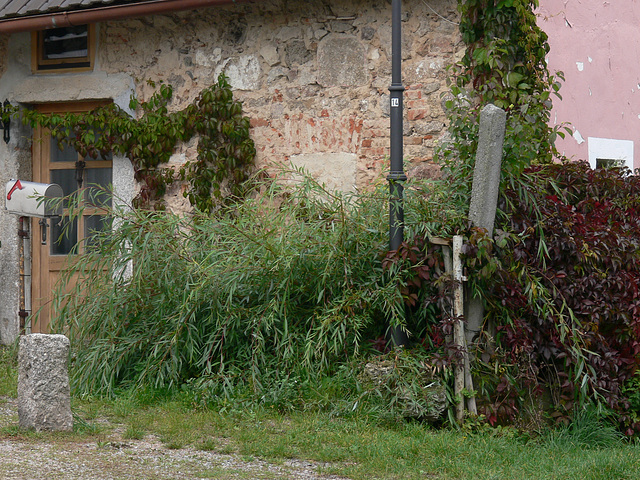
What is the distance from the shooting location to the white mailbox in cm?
758

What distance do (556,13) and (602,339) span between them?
11.8 ft

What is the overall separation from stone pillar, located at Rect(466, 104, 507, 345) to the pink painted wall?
231cm

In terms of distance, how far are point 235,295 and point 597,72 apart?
4.55 m

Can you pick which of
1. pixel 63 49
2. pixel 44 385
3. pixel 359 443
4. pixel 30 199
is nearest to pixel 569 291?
pixel 359 443

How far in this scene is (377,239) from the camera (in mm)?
6121

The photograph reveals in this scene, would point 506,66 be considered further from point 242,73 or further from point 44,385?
point 44,385

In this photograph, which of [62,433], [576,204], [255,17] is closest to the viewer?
[62,433]

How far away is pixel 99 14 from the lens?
7727 mm

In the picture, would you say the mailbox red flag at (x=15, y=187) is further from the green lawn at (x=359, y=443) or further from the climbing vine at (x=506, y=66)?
the climbing vine at (x=506, y=66)

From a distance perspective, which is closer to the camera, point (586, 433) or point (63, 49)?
point (586, 433)

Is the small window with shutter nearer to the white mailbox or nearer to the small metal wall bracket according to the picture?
the small metal wall bracket

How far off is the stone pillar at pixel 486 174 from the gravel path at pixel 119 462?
1.89m

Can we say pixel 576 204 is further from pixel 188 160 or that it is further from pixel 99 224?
pixel 99 224

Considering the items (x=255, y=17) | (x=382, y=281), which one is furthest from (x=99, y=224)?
(x=382, y=281)
